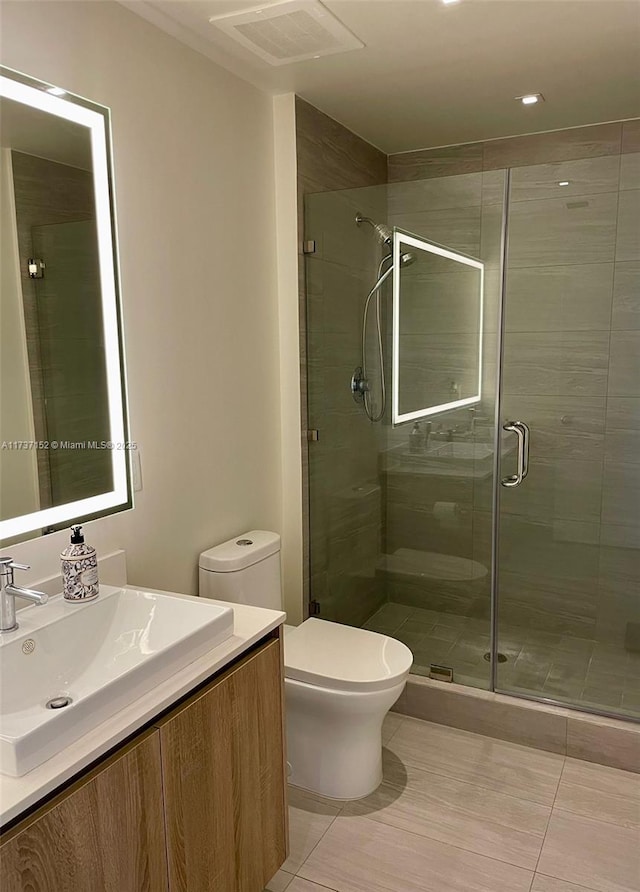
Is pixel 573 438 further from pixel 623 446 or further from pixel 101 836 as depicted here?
pixel 101 836

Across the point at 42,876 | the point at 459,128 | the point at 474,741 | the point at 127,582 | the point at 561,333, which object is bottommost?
the point at 474,741

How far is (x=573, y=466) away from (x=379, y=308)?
1.02 m

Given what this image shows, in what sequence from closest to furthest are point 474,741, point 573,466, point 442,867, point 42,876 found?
point 42,876 → point 442,867 → point 474,741 → point 573,466

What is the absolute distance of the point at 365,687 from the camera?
214 cm

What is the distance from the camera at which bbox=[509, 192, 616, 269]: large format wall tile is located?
2621 millimetres

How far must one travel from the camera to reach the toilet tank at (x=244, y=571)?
234 centimetres

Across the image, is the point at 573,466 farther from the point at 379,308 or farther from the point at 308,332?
the point at 308,332

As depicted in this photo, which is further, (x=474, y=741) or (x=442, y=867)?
(x=474, y=741)

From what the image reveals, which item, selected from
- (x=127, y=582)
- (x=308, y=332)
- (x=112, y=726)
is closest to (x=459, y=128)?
(x=308, y=332)

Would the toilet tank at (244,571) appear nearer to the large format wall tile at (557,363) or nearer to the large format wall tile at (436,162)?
the large format wall tile at (557,363)

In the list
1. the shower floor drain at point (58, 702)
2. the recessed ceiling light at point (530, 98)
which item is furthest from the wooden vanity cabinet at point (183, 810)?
the recessed ceiling light at point (530, 98)

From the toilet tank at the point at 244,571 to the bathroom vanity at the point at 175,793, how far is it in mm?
508

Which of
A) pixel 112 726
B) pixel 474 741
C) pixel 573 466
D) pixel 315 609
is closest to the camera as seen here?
pixel 112 726

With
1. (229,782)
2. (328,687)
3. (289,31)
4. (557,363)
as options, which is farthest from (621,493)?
(289,31)
